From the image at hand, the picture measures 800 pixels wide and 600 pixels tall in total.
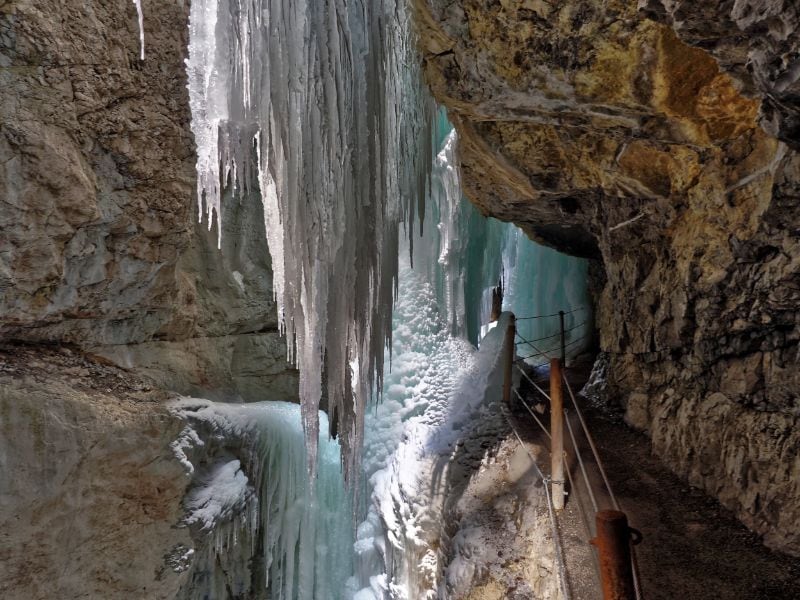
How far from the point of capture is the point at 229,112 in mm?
3463

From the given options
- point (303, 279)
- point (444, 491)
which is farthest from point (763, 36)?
point (444, 491)

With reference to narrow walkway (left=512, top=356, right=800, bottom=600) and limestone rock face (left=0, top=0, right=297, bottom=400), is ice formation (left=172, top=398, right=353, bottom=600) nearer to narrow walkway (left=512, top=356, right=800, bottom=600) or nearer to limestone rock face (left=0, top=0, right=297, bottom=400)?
limestone rock face (left=0, top=0, right=297, bottom=400)

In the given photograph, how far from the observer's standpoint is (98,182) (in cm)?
406

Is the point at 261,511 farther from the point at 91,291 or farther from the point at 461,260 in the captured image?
the point at 461,260

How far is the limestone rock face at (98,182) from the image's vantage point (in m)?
3.58

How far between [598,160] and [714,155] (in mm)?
865

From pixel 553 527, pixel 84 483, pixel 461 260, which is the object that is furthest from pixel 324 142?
pixel 461 260

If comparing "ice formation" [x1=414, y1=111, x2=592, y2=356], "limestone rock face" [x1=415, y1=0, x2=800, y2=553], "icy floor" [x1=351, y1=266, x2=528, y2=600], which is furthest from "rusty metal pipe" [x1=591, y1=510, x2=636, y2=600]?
"ice formation" [x1=414, y1=111, x2=592, y2=356]

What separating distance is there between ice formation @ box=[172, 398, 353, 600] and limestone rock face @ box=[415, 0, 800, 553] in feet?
11.8

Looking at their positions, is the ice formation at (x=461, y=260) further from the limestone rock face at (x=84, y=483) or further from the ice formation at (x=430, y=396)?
the limestone rock face at (x=84, y=483)

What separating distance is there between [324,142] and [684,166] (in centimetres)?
252

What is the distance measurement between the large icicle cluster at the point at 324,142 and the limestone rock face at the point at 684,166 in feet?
1.97

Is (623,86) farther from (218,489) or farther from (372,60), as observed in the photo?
(218,489)

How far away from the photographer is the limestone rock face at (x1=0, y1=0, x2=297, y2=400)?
11.7ft
